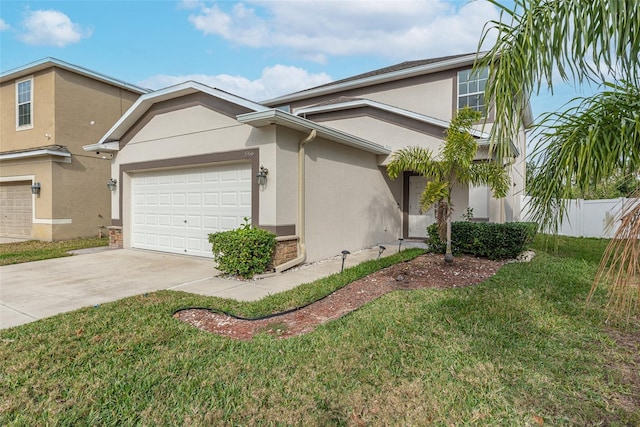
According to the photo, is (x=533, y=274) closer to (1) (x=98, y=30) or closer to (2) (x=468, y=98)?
(2) (x=468, y=98)

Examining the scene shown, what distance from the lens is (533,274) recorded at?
7055 mm

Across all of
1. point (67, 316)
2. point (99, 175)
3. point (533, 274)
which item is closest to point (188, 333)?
point (67, 316)

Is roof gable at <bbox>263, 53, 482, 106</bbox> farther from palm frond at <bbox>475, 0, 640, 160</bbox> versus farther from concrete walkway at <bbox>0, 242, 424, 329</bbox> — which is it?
palm frond at <bbox>475, 0, 640, 160</bbox>

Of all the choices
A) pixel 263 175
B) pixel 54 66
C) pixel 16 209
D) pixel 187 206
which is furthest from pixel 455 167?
pixel 16 209

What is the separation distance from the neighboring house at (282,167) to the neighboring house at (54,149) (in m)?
3.18

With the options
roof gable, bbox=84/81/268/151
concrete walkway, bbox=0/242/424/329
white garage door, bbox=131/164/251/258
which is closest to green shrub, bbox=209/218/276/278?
concrete walkway, bbox=0/242/424/329

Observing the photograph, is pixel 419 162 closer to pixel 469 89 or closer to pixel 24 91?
pixel 469 89

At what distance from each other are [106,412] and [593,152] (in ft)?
15.2

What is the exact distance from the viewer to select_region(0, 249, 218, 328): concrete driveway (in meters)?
5.43

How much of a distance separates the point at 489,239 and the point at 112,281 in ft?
27.8

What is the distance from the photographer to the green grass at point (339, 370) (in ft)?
8.95

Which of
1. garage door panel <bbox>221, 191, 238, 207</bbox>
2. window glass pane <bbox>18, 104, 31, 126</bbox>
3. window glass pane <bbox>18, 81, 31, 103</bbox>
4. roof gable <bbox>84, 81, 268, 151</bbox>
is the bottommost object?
garage door panel <bbox>221, 191, 238, 207</bbox>

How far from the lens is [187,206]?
9.70 meters

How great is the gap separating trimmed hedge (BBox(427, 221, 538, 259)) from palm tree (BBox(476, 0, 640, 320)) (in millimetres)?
5439
